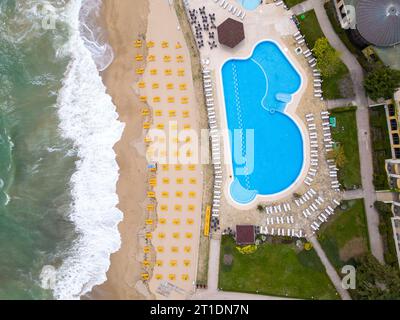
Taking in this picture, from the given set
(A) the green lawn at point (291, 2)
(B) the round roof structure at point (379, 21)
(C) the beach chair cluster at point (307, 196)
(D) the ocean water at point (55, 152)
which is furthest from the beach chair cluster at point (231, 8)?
(C) the beach chair cluster at point (307, 196)

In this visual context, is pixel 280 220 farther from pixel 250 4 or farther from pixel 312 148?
pixel 250 4

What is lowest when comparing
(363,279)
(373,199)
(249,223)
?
(363,279)

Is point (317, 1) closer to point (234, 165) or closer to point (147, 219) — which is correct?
point (234, 165)

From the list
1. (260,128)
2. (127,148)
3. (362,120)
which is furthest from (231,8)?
(127,148)

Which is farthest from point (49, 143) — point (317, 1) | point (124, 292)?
point (317, 1)

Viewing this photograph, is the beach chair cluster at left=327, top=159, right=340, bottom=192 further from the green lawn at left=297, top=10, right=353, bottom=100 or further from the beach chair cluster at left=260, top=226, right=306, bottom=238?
the green lawn at left=297, top=10, right=353, bottom=100

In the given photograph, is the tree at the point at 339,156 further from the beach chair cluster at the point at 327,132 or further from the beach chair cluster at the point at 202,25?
A: the beach chair cluster at the point at 202,25
